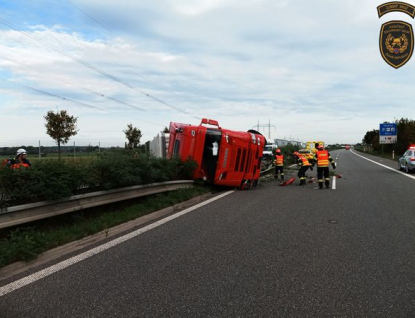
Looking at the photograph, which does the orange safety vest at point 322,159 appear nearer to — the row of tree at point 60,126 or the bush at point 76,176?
the bush at point 76,176

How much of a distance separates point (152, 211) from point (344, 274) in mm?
4617

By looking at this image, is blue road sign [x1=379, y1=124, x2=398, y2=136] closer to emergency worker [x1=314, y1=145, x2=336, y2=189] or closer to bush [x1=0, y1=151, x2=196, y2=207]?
emergency worker [x1=314, y1=145, x2=336, y2=189]

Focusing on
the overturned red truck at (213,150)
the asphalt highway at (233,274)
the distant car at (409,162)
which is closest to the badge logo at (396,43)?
the distant car at (409,162)

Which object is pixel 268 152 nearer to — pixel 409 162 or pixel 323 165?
pixel 409 162

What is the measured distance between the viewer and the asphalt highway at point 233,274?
334 centimetres

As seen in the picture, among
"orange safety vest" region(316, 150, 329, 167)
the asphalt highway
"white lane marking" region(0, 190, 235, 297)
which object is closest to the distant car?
"orange safety vest" region(316, 150, 329, 167)

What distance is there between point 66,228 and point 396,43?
1799 centimetres

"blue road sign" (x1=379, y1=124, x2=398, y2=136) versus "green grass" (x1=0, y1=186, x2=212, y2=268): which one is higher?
"blue road sign" (x1=379, y1=124, x2=398, y2=136)

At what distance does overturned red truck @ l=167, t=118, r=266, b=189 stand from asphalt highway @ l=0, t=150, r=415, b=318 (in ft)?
14.3

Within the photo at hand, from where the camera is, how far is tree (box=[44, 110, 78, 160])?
98.8 feet

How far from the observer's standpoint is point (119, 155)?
26.0 feet

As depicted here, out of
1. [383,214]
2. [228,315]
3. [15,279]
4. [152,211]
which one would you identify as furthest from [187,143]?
[228,315]

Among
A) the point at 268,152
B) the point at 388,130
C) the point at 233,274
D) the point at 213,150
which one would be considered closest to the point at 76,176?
the point at 233,274

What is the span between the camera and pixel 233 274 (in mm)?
4188
